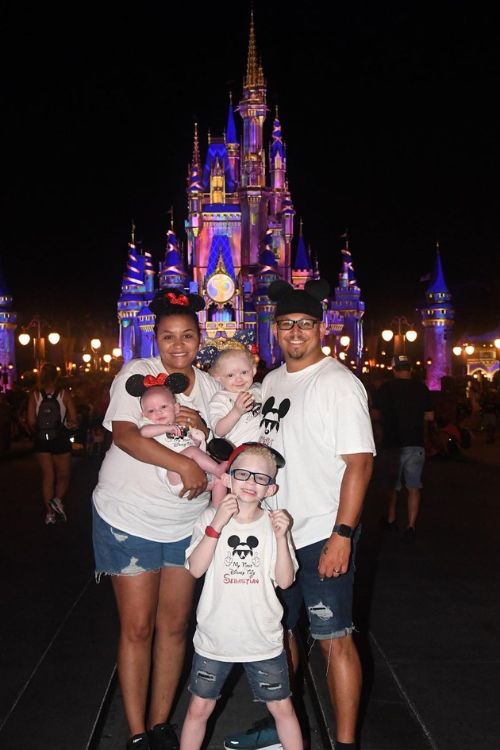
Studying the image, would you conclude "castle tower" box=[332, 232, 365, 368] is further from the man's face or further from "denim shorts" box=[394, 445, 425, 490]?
the man's face

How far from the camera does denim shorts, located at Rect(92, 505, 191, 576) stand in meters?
3.64

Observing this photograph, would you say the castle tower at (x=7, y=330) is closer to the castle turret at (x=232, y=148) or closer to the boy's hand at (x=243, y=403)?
the castle turret at (x=232, y=148)

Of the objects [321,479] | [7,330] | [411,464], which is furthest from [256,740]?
[7,330]

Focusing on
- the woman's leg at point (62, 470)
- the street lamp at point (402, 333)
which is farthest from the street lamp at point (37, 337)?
the woman's leg at point (62, 470)

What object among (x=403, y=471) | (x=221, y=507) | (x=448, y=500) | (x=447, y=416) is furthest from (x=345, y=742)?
(x=447, y=416)

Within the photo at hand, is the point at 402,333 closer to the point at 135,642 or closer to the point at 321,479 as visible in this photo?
the point at 321,479

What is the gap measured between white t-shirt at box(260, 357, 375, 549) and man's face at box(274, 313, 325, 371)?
0.12 m

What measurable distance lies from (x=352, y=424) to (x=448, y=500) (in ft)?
25.9

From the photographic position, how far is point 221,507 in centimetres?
328

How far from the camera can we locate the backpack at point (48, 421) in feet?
31.4

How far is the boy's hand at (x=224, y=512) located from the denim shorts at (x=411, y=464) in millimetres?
5801

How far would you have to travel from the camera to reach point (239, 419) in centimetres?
400

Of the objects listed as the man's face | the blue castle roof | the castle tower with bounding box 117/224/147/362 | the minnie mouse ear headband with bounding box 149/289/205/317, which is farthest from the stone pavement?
the blue castle roof

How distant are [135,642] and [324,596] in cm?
91
